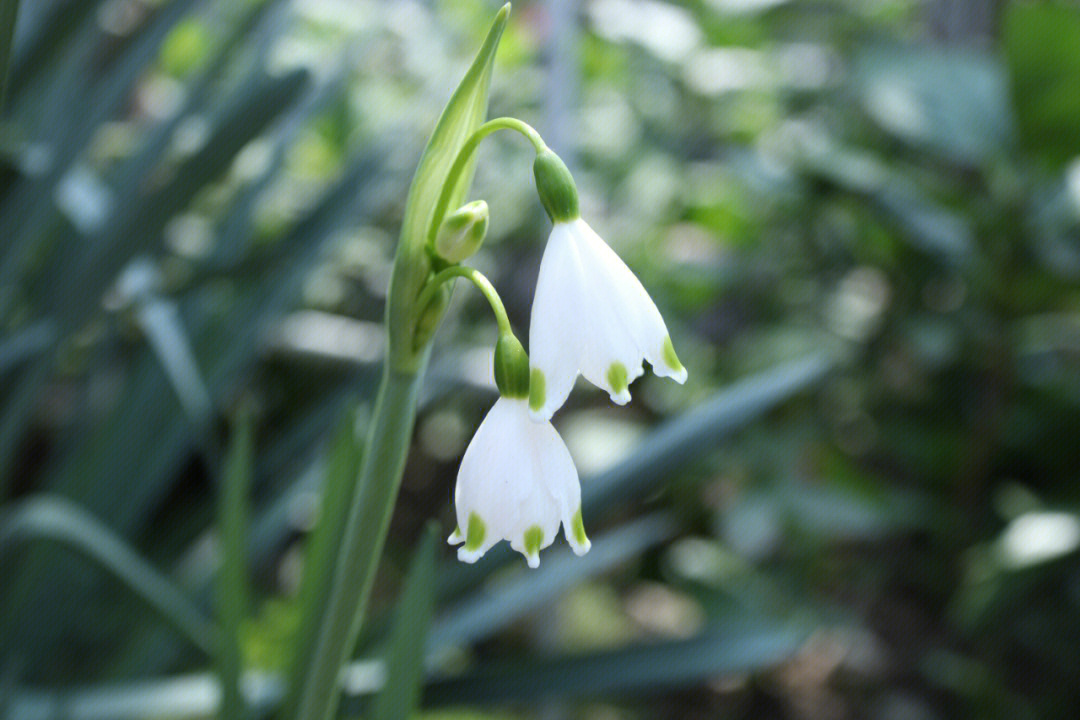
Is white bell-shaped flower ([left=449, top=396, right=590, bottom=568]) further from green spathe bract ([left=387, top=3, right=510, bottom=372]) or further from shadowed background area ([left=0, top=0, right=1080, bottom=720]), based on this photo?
shadowed background area ([left=0, top=0, right=1080, bottom=720])

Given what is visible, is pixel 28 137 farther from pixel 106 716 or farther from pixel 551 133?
pixel 106 716

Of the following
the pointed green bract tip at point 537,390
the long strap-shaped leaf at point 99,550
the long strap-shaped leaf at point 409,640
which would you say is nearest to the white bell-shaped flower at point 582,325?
the pointed green bract tip at point 537,390

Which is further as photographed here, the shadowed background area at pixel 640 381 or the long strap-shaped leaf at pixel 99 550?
the shadowed background area at pixel 640 381

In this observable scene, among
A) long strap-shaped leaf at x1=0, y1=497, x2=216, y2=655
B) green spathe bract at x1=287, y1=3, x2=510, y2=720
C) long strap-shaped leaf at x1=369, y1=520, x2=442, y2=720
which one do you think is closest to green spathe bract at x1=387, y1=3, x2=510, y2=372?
green spathe bract at x1=287, y1=3, x2=510, y2=720


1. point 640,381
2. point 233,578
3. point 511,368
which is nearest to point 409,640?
point 233,578

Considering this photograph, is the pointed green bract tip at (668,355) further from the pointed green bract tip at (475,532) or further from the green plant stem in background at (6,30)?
the green plant stem in background at (6,30)
